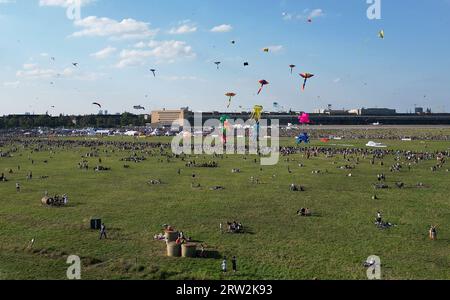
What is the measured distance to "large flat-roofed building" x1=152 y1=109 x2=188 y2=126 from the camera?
592 feet

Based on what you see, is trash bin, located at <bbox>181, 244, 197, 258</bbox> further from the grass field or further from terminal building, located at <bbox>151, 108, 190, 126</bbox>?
terminal building, located at <bbox>151, 108, 190, 126</bbox>

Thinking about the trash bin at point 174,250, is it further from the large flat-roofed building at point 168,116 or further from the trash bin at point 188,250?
the large flat-roofed building at point 168,116

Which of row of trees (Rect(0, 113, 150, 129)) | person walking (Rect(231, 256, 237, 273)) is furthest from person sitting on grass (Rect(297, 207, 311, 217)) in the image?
row of trees (Rect(0, 113, 150, 129))

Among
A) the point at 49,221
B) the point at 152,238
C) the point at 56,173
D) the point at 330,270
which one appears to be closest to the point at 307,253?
the point at 330,270

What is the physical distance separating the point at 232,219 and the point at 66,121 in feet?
531

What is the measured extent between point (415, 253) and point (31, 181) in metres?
33.9

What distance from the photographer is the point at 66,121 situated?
174 metres

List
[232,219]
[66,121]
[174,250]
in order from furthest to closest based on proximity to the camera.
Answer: [66,121]
[232,219]
[174,250]

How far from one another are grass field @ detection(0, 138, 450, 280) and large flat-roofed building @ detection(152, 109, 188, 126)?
136 metres

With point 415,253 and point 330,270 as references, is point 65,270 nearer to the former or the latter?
point 330,270

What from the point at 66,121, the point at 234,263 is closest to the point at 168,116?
the point at 66,121

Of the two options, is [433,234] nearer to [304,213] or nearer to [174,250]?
[304,213]

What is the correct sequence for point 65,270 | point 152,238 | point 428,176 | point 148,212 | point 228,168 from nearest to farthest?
point 65,270, point 152,238, point 148,212, point 428,176, point 228,168

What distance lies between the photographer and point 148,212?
28.0 metres
